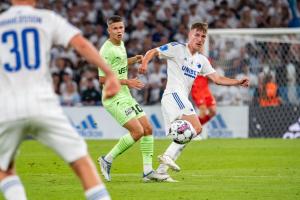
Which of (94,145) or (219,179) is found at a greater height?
(219,179)

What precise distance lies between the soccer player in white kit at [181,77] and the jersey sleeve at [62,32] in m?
5.43

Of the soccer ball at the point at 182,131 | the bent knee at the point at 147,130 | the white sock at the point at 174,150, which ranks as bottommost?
the white sock at the point at 174,150

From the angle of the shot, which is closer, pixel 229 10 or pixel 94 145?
pixel 94 145

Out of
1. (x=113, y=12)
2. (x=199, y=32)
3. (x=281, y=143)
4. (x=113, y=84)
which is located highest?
(x=113, y=84)

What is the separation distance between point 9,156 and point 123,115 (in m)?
5.73

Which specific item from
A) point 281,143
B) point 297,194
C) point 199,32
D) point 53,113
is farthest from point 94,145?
point 53,113

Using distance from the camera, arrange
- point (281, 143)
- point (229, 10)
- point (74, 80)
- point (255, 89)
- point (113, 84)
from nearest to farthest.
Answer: point (113, 84)
point (281, 143)
point (255, 89)
point (74, 80)
point (229, 10)

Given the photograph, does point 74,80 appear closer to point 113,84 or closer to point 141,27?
point 141,27

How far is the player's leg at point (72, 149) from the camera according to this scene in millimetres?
6480

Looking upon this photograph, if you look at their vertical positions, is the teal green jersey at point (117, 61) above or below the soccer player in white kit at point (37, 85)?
below

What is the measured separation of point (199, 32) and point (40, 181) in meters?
3.19

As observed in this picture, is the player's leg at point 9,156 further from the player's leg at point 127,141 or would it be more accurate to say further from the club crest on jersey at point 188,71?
the club crest on jersey at point 188,71

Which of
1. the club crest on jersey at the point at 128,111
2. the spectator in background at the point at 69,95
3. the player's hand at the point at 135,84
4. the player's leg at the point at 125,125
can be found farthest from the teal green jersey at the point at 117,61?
the spectator in background at the point at 69,95

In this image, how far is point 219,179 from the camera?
1228 centimetres
